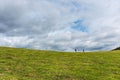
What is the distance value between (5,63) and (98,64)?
20162 mm

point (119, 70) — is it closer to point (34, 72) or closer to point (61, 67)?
point (61, 67)

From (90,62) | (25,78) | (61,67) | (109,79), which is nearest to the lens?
(25,78)

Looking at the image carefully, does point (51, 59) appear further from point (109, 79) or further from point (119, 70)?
point (109, 79)

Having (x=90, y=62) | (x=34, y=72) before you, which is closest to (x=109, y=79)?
(x=34, y=72)

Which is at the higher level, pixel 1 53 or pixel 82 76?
pixel 1 53

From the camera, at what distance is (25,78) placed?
122ft

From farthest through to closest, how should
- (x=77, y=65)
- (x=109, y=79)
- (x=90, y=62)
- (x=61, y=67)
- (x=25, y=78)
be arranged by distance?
(x=90, y=62) → (x=77, y=65) → (x=61, y=67) → (x=109, y=79) → (x=25, y=78)

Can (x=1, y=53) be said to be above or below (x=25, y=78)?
above

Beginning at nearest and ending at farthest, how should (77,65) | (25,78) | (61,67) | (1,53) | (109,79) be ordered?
(25,78) → (109,79) → (61,67) → (77,65) → (1,53)

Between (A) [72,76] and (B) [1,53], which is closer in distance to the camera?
(A) [72,76]

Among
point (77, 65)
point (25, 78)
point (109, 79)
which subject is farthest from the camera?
point (77, 65)

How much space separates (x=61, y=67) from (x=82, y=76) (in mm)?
7346

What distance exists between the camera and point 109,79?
42250 millimetres

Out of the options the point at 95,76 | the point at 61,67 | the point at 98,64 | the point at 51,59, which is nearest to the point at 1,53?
the point at 51,59
